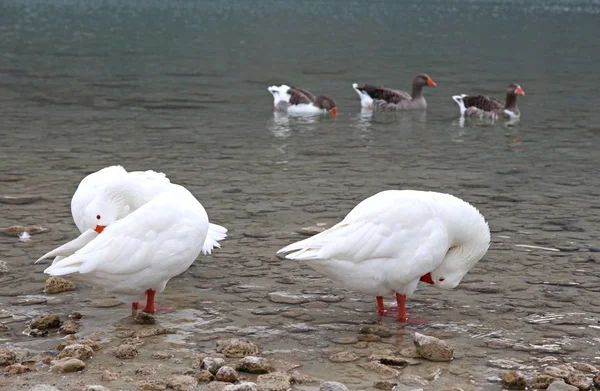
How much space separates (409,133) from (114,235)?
12.6 meters

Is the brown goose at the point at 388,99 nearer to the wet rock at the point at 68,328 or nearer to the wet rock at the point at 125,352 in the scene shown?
the wet rock at the point at 68,328

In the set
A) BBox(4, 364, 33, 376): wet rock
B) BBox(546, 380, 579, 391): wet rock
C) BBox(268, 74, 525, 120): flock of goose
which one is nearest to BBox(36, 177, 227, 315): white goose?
BBox(4, 364, 33, 376): wet rock

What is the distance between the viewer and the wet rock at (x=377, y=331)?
24.1ft

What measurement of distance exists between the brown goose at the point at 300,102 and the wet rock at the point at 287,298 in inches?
552

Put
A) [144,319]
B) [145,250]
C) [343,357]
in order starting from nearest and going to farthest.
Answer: [343,357], [145,250], [144,319]

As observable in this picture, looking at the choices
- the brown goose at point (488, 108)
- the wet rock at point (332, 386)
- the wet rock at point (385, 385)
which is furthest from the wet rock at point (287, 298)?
the brown goose at point (488, 108)

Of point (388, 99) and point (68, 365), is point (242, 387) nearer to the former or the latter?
point (68, 365)

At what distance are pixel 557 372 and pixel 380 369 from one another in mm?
1243

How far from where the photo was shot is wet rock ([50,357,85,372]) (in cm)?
634

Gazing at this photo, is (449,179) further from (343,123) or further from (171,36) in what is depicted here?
(171,36)

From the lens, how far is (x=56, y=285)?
27.0ft

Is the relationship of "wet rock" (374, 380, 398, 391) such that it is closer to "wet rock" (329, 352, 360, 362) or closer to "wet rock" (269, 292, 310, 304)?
"wet rock" (329, 352, 360, 362)

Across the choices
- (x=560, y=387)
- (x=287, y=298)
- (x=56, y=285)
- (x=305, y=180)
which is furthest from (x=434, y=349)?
(x=305, y=180)

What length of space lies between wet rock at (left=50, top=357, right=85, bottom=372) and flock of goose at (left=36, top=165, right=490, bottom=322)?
910 millimetres
